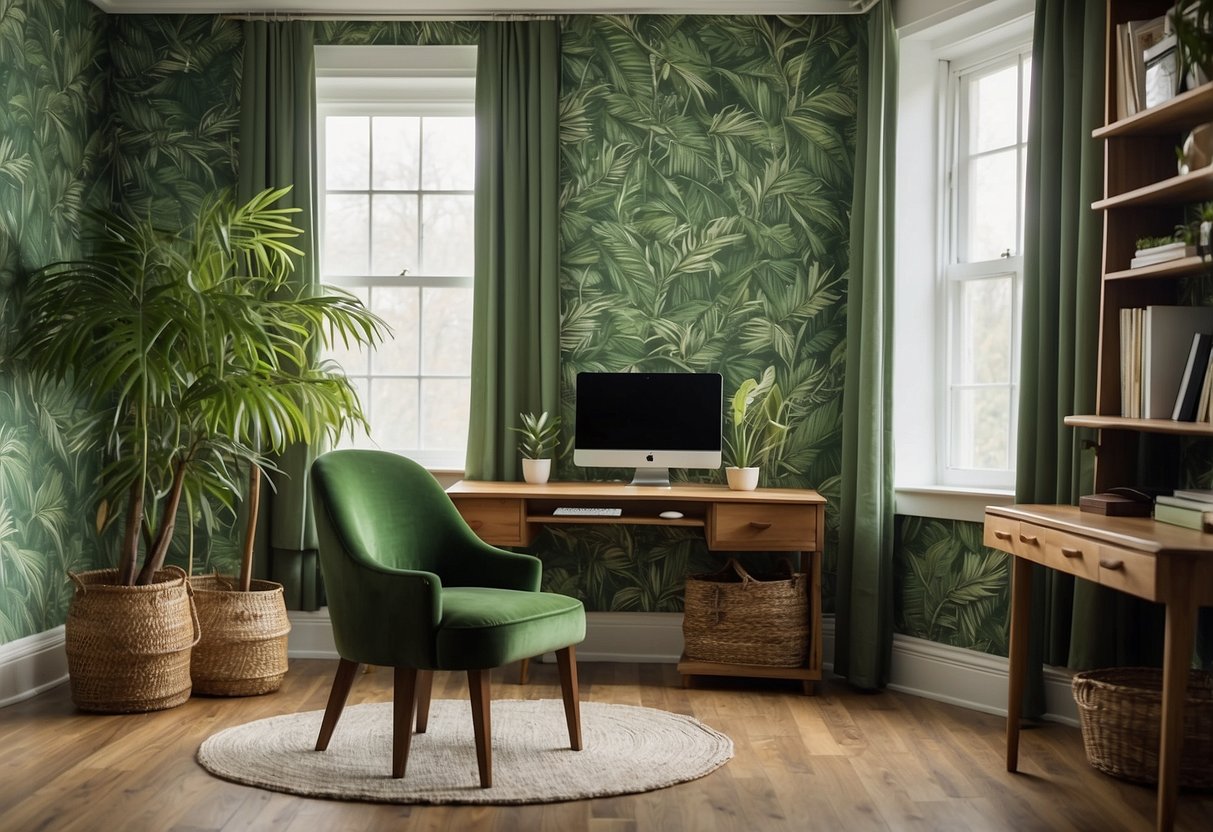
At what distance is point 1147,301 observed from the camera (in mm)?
3045

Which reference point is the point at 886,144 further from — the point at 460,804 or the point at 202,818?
the point at 202,818

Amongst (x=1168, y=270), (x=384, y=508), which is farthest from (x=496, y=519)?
(x=1168, y=270)

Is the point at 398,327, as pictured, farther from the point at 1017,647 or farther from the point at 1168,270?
the point at 1168,270

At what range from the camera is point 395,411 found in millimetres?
4473

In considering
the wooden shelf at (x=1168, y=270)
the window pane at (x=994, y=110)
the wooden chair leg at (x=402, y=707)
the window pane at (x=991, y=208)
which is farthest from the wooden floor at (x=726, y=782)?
the window pane at (x=994, y=110)

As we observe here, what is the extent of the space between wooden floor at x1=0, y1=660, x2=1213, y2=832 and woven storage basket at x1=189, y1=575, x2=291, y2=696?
3.1 inches

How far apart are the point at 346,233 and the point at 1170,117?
3070 mm

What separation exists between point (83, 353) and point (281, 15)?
1.64 metres

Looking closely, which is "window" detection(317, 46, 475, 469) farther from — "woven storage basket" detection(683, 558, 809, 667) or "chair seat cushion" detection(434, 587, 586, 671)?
"chair seat cushion" detection(434, 587, 586, 671)

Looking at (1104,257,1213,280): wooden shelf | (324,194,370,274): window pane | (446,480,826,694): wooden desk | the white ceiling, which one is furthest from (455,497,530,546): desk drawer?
(1104,257,1213,280): wooden shelf

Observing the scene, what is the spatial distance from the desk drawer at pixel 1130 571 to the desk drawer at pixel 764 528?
1371 millimetres

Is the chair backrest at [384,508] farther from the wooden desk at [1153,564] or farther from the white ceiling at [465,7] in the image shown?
the white ceiling at [465,7]

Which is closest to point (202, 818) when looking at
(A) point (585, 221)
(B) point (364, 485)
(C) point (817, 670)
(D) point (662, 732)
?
(B) point (364, 485)

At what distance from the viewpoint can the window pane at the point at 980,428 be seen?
3.89 metres
